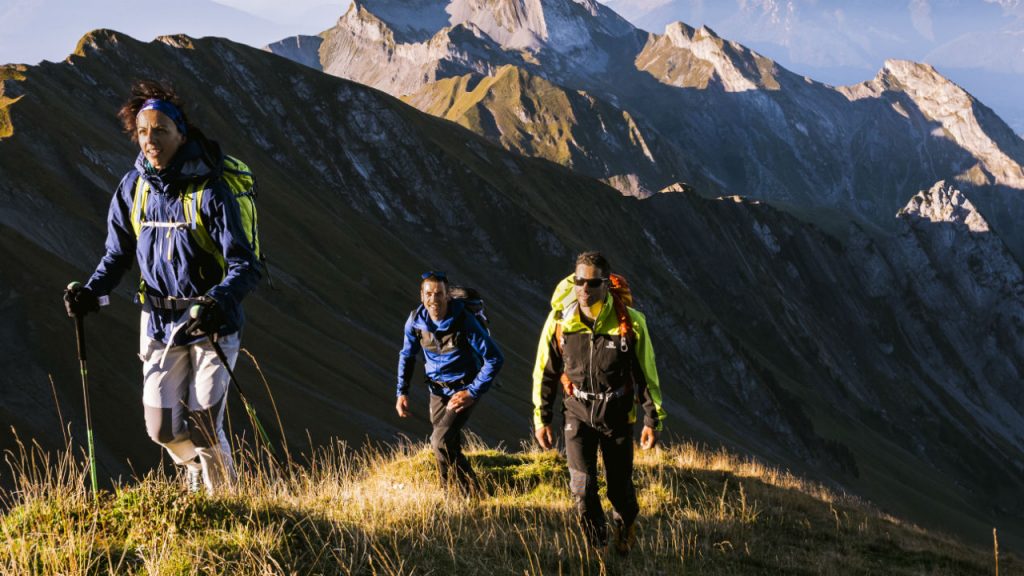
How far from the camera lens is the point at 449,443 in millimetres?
8219

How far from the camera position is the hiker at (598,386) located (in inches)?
254

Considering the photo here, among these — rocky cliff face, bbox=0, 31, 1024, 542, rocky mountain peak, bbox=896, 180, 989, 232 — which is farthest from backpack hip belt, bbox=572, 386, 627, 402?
rocky mountain peak, bbox=896, 180, 989, 232

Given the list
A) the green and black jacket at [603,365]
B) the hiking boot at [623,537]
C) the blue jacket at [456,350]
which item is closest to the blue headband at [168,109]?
the green and black jacket at [603,365]

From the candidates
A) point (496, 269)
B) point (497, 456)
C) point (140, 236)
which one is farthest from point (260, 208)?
point (140, 236)

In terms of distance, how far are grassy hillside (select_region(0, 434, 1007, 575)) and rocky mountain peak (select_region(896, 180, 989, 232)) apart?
152098 mm

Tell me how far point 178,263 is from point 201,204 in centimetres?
44

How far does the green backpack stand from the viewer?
18.0ft

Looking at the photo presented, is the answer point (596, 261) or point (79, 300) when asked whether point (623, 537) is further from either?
point (79, 300)

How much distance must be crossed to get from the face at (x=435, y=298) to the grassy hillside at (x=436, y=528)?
5.59ft

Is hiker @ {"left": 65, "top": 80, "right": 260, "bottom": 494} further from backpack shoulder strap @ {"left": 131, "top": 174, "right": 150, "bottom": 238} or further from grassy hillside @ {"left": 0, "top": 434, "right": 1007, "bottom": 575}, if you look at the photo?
grassy hillside @ {"left": 0, "top": 434, "right": 1007, "bottom": 575}

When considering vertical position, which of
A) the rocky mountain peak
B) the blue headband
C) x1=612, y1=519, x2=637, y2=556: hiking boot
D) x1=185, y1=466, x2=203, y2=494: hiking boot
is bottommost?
x1=612, y1=519, x2=637, y2=556: hiking boot

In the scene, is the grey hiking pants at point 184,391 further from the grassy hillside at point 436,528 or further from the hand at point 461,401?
the hand at point 461,401

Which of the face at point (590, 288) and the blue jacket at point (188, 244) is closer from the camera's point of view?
the blue jacket at point (188, 244)

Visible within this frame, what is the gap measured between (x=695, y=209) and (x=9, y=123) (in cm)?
8275
